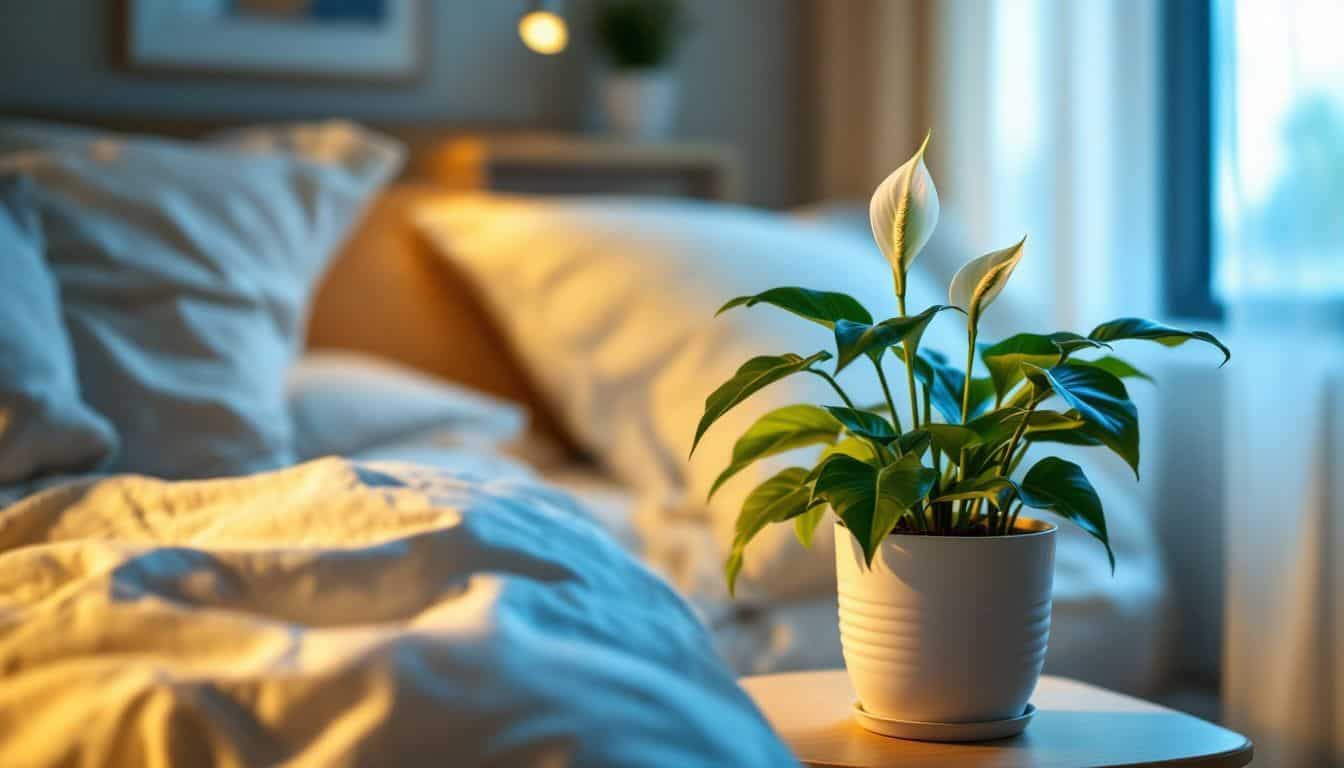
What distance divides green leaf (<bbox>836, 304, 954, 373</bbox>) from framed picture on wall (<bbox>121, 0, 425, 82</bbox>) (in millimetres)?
2085

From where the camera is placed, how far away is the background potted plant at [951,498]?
0.92 meters

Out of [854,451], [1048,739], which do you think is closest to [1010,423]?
[854,451]

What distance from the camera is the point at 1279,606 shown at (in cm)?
187

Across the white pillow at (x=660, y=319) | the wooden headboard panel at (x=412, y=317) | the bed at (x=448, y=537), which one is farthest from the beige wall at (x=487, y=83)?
the white pillow at (x=660, y=319)

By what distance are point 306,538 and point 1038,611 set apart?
19.3 inches

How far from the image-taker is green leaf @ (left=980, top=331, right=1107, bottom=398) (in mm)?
967

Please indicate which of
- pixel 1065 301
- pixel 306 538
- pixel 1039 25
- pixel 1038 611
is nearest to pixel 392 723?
pixel 306 538

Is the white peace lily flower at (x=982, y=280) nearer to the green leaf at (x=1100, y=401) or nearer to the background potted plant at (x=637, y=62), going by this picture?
the green leaf at (x=1100, y=401)

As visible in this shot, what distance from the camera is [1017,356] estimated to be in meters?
0.98

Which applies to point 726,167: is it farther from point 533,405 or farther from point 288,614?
point 288,614

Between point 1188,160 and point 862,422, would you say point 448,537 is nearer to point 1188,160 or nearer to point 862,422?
point 862,422

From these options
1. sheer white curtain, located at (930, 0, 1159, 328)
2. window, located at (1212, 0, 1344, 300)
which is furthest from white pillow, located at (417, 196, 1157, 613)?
window, located at (1212, 0, 1344, 300)

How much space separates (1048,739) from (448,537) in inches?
17.3

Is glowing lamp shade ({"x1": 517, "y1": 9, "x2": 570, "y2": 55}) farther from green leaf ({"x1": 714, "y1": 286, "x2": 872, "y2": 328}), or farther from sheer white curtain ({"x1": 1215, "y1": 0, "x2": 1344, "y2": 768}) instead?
green leaf ({"x1": 714, "y1": 286, "x2": 872, "y2": 328})
